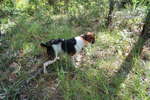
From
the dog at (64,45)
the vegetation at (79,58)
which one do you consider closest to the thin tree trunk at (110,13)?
the vegetation at (79,58)

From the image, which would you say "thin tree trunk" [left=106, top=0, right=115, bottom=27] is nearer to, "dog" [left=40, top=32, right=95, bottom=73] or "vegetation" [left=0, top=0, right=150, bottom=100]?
"vegetation" [left=0, top=0, right=150, bottom=100]

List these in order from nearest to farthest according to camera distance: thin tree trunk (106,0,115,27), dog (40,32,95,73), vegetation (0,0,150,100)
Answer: vegetation (0,0,150,100) < dog (40,32,95,73) < thin tree trunk (106,0,115,27)

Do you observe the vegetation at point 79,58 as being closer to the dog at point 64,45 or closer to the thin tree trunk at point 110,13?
the thin tree trunk at point 110,13

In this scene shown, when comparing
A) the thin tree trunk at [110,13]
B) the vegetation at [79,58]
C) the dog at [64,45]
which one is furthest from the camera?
the thin tree trunk at [110,13]

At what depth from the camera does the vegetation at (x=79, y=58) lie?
1.91 meters

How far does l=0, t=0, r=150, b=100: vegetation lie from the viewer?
1.91 meters

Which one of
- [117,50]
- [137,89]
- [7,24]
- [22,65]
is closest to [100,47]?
[117,50]

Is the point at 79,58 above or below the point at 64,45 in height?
below

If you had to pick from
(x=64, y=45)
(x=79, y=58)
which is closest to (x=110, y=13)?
(x=79, y=58)

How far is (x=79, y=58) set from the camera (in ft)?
8.13

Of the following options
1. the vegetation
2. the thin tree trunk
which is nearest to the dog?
the vegetation

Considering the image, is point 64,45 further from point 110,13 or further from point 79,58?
point 110,13

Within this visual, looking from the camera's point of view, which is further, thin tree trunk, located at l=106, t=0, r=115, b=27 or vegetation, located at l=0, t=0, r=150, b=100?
thin tree trunk, located at l=106, t=0, r=115, b=27

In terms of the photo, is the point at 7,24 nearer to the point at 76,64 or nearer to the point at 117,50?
the point at 76,64
